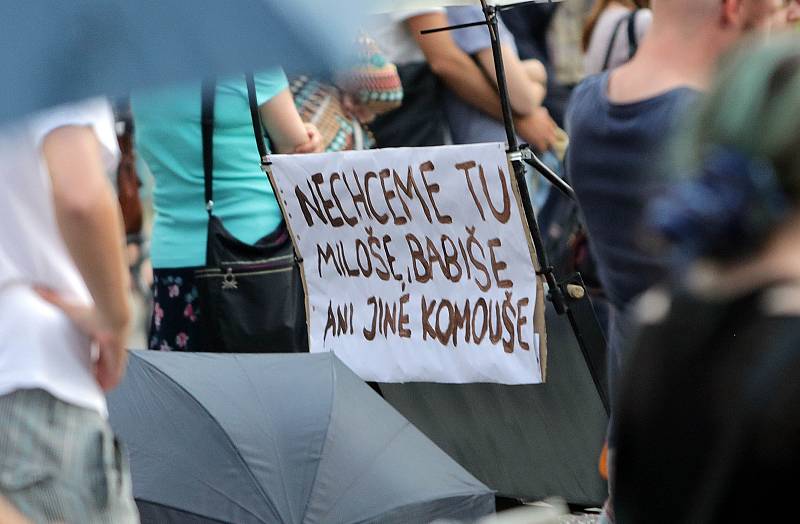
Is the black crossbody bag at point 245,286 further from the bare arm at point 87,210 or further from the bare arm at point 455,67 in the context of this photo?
the bare arm at point 87,210

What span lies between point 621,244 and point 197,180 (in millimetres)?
2344

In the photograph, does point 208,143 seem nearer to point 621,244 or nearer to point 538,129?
point 538,129

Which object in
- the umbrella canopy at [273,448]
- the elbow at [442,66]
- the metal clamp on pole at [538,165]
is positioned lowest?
the umbrella canopy at [273,448]

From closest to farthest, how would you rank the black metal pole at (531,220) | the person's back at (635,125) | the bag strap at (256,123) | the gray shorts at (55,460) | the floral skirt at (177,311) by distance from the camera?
the gray shorts at (55,460) < the person's back at (635,125) < the black metal pole at (531,220) < the bag strap at (256,123) < the floral skirt at (177,311)

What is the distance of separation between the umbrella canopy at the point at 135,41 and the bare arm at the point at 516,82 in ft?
11.0

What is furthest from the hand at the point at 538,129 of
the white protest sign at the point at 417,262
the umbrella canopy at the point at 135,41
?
the umbrella canopy at the point at 135,41

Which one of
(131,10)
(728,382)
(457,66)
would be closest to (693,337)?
(728,382)

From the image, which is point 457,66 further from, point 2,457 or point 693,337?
point 693,337

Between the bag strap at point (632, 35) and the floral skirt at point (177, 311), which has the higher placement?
the bag strap at point (632, 35)

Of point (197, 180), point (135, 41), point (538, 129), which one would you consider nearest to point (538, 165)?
point (197, 180)

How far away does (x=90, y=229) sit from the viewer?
8.60ft

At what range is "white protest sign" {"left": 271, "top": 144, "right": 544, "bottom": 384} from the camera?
14.3 ft

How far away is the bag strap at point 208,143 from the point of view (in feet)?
16.6

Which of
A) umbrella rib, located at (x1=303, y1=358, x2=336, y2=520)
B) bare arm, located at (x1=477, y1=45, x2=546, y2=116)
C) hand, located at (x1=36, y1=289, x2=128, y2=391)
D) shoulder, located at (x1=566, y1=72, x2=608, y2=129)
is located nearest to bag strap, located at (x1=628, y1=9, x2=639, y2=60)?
bare arm, located at (x1=477, y1=45, x2=546, y2=116)
